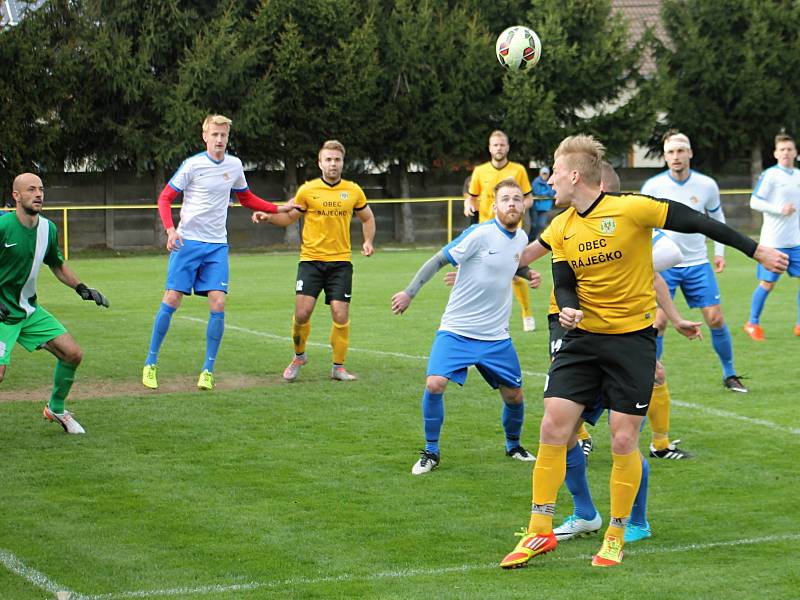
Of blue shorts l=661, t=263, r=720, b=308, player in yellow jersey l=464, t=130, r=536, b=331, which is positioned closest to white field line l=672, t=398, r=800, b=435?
blue shorts l=661, t=263, r=720, b=308

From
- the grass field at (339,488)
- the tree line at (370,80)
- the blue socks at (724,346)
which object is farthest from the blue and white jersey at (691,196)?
the tree line at (370,80)

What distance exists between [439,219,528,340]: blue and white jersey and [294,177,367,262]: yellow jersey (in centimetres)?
376

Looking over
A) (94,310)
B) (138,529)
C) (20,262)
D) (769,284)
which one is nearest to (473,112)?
(94,310)

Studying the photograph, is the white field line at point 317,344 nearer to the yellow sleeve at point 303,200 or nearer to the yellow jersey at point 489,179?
the yellow sleeve at point 303,200

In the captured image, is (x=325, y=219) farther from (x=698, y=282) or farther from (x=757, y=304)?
(x=757, y=304)

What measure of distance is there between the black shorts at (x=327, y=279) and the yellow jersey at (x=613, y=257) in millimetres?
5847

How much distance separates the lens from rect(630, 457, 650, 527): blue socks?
266 inches

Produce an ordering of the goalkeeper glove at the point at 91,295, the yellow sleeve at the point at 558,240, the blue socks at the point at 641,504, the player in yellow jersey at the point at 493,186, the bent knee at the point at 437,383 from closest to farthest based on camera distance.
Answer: the yellow sleeve at the point at 558,240, the blue socks at the point at 641,504, the bent knee at the point at 437,383, the goalkeeper glove at the point at 91,295, the player in yellow jersey at the point at 493,186

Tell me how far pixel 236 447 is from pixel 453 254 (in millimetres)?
2162

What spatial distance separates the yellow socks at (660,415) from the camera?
8.45m

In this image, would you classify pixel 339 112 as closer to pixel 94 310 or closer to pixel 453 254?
pixel 94 310

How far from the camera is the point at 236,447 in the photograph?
916cm

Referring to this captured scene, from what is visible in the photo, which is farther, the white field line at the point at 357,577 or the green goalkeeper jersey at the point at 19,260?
the green goalkeeper jersey at the point at 19,260

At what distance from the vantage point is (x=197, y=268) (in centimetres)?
1192
